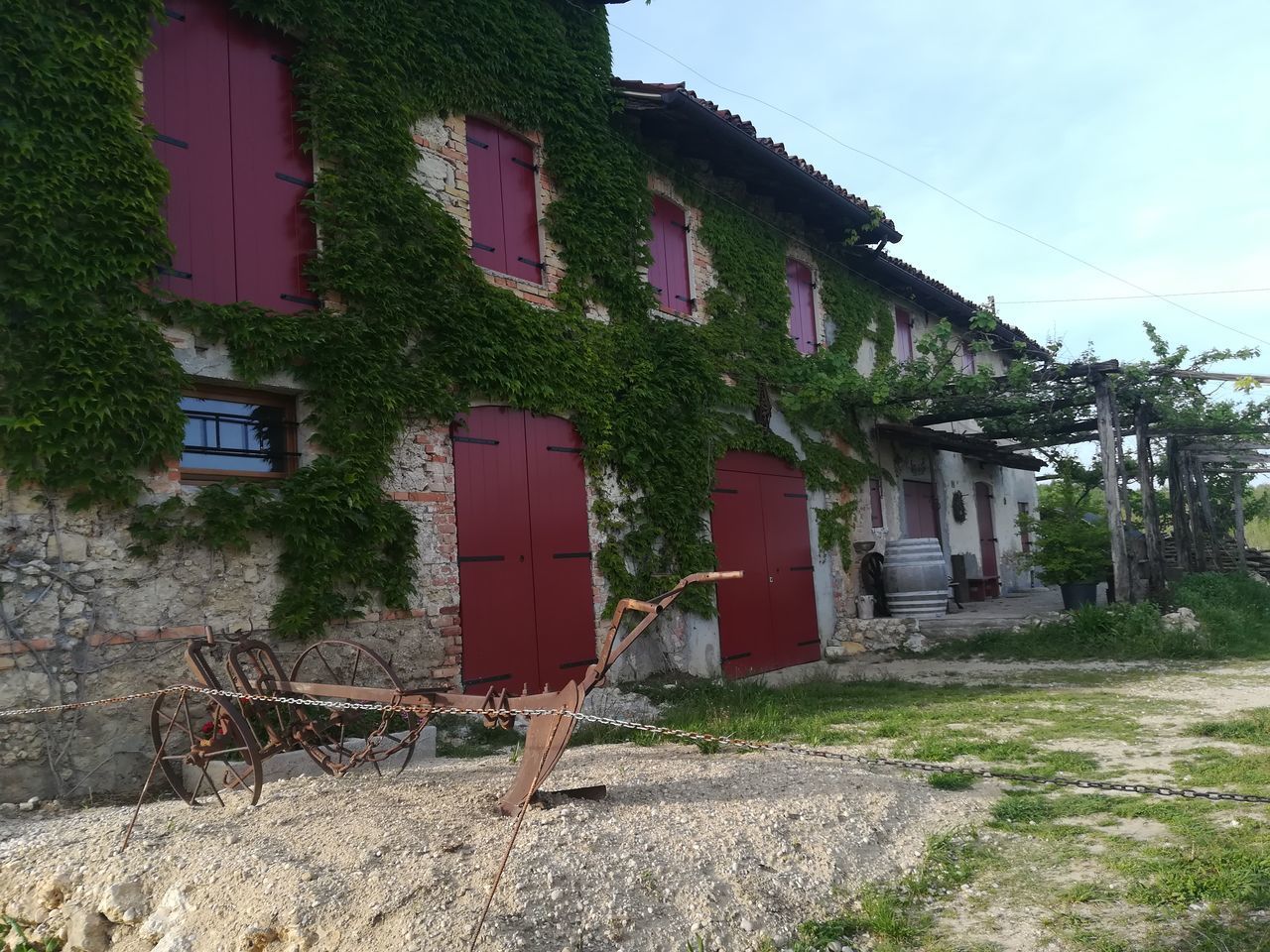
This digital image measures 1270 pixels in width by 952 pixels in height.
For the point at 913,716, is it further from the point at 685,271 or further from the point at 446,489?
the point at 685,271

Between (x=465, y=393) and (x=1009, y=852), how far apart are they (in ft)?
16.6

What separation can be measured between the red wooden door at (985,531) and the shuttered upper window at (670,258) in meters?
9.25

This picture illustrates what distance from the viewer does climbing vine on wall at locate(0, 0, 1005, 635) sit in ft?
16.7

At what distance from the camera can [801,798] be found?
4.24 meters

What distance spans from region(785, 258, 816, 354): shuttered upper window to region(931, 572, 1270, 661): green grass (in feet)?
14.2

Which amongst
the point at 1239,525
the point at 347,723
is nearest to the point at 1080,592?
the point at 1239,525

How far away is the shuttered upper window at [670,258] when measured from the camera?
9.64 metres

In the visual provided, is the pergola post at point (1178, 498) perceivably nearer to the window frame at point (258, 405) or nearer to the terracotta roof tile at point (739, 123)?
the terracotta roof tile at point (739, 123)

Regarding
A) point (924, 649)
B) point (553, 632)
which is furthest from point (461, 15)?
point (924, 649)

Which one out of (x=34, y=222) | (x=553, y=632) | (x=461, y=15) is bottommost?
(x=553, y=632)

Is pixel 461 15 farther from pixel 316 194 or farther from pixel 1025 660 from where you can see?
pixel 1025 660

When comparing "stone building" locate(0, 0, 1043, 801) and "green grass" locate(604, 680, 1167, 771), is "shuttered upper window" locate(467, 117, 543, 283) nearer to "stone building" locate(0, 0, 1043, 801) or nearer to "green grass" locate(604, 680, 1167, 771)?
"stone building" locate(0, 0, 1043, 801)

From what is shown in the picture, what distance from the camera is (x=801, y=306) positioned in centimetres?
1207

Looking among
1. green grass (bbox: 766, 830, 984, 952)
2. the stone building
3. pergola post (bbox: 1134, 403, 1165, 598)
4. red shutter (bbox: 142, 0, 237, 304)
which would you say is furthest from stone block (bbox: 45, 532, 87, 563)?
pergola post (bbox: 1134, 403, 1165, 598)
